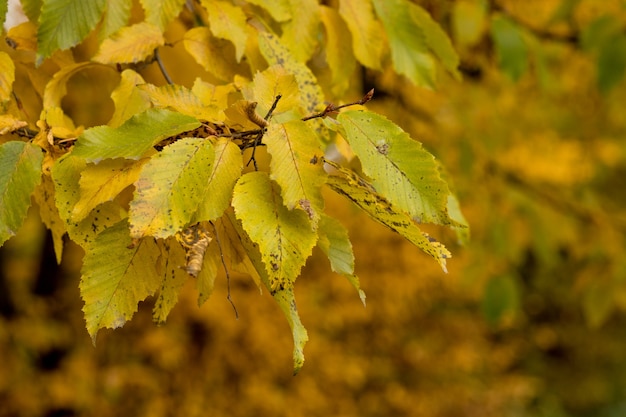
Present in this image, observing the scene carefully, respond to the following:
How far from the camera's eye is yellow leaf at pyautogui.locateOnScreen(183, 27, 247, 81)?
1.04 meters

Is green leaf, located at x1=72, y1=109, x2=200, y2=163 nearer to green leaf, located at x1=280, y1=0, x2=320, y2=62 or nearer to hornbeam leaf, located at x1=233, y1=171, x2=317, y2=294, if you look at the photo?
hornbeam leaf, located at x1=233, y1=171, x2=317, y2=294

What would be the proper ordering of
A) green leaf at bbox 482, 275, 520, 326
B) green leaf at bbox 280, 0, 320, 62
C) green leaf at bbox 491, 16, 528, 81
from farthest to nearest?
green leaf at bbox 482, 275, 520, 326 → green leaf at bbox 491, 16, 528, 81 → green leaf at bbox 280, 0, 320, 62

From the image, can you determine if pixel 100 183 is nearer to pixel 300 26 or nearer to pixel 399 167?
pixel 399 167

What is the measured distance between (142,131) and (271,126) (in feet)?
0.44

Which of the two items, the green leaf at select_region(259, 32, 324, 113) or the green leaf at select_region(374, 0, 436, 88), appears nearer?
the green leaf at select_region(259, 32, 324, 113)

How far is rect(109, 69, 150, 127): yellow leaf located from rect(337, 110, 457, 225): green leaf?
0.32 metres

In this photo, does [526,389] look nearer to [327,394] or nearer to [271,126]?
[327,394]

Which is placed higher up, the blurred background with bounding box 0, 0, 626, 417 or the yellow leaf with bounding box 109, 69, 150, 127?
the yellow leaf with bounding box 109, 69, 150, 127

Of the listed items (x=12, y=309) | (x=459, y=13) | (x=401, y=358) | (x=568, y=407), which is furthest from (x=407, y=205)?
(x=568, y=407)

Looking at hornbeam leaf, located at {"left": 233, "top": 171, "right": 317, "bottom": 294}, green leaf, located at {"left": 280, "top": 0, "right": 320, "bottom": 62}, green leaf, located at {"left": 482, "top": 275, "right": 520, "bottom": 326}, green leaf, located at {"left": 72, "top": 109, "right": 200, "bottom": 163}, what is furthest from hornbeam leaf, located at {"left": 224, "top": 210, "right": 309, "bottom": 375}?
green leaf, located at {"left": 482, "top": 275, "right": 520, "bottom": 326}

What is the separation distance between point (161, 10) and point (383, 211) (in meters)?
0.45

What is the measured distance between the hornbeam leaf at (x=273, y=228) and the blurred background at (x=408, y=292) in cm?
137

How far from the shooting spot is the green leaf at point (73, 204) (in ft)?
2.57

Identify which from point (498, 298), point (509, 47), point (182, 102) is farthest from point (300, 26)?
point (498, 298)
